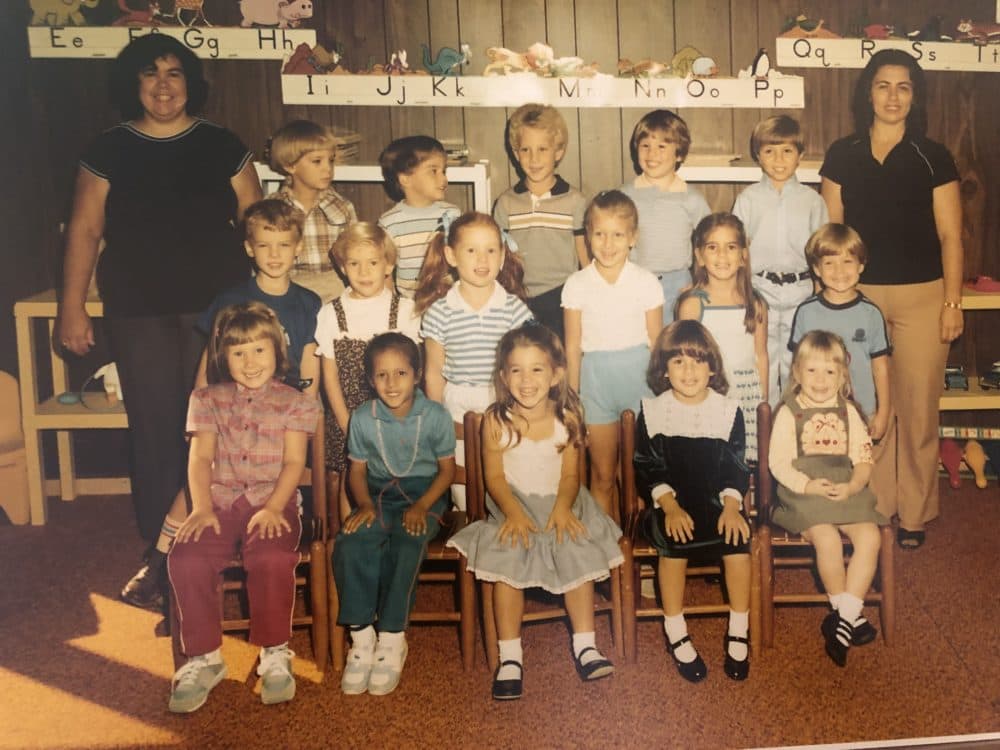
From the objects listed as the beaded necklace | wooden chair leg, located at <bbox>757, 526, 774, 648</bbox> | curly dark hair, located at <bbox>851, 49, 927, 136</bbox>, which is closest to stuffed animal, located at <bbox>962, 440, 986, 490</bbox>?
wooden chair leg, located at <bbox>757, 526, 774, 648</bbox>

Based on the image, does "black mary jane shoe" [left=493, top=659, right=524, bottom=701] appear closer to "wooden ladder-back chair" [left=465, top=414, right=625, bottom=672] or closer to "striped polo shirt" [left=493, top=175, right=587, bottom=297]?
"wooden ladder-back chair" [left=465, top=414, right=625, bottom=672]

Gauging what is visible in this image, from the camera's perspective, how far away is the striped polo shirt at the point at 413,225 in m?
3.00

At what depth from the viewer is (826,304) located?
10.3 ft

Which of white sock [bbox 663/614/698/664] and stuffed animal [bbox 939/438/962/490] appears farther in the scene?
stuffed animal [bbox 939/438/962/490]

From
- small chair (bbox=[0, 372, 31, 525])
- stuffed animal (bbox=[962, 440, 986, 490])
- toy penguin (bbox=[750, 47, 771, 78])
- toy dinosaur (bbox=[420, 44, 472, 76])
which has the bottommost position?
stuffed animal (bbox=[962, 440, 986, 490])

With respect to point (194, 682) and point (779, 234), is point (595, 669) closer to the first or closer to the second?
point (194, 682)

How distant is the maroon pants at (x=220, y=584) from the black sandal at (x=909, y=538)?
178cm

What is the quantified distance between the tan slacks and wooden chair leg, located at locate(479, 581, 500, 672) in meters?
1.17

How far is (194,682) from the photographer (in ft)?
9.27

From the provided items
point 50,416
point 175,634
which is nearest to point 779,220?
point 175,634

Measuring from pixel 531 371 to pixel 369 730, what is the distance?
38.3 inches

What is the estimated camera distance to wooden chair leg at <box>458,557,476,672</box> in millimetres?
2936

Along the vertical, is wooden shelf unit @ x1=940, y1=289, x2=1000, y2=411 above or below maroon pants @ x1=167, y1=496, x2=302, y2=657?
above

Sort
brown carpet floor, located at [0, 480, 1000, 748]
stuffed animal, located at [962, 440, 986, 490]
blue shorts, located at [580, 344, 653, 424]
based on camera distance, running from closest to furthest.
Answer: brown carpet floor, located at [0, 480, 1000, 748] → blue shorts, located at [580, 344, 653, 424] → stuffed animal, located at [962, 440, 986, 490]
